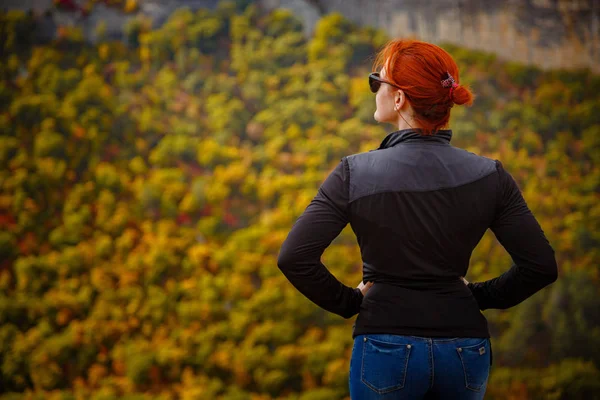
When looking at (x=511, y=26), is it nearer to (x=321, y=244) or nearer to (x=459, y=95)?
(x=459, y=95)

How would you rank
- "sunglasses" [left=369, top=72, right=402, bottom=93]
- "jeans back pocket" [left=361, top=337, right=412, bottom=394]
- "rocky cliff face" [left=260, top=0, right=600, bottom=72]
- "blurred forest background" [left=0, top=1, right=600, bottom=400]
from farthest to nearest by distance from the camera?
"rocky cliff face" [left=260, top=0, right=600, bottom=72]
"blurred forest background" [left=0, top=1, right=600, bottom=400]
"sunglasses" [left=369, top=72, right=402, bottom=93]
"jeans back pocket" [left=361, top=337, right=412, bottom=394]

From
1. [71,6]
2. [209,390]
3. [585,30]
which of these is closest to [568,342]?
[585,30]

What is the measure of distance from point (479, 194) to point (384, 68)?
25 cm

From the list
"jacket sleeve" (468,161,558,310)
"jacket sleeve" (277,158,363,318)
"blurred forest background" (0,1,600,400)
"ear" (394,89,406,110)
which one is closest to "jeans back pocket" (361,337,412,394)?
"jacket sleeve" (277,158,363,318)

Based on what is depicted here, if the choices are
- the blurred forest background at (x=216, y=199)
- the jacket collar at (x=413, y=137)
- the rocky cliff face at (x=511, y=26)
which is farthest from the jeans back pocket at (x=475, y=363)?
the rocky cliff face at (x=511, y=26)

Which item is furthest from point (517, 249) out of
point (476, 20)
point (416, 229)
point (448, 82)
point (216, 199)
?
point (476, 20)

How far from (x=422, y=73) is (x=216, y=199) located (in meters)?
3.07

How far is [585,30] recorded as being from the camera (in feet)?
12.7

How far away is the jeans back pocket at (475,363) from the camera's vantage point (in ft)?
3.10

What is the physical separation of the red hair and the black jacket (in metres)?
0.06

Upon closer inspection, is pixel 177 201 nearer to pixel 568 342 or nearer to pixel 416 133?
pixel 568 342

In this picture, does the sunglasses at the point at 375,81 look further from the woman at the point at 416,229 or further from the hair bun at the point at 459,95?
the hair bun at the point at 459,95

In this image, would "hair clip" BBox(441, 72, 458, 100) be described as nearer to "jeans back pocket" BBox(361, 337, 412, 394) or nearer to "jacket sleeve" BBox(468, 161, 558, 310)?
"jacket sleeve" BBox(468, 161, 558, 310)

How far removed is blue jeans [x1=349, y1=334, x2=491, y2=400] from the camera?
0.92 metres
